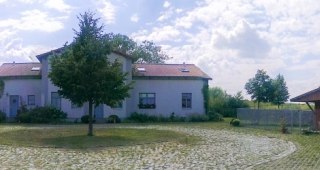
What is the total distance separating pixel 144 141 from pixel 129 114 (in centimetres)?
2269

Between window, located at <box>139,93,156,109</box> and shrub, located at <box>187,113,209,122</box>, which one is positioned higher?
window, located at <box>139,93,156,109</box>

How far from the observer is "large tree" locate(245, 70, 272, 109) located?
193ft

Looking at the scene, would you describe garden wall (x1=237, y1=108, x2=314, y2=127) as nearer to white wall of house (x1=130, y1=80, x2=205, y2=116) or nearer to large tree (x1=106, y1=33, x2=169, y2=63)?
white wall of house (x1=130, y1=80, x2=205, y2=116)

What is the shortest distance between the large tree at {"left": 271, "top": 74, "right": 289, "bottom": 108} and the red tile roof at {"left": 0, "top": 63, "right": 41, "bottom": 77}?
28.9 m

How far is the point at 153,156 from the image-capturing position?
17.7 meters

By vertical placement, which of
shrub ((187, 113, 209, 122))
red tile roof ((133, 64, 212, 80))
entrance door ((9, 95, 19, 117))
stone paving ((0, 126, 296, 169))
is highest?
red tile roof ((133, 64, 212, 80))

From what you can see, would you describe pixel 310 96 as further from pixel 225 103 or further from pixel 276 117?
pixel 225 103

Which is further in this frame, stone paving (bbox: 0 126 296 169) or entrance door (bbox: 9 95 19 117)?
entrance door (bbox: 9 95 19 117)

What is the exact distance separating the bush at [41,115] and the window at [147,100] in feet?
27.6

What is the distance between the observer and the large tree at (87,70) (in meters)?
25.4

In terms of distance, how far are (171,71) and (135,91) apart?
4.61 meters

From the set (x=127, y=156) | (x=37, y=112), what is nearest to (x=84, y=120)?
(x=37, y=112)

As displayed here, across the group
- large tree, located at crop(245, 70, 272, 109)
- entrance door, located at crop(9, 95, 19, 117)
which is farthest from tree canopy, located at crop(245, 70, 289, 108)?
entrance door, located at crop(9, 95, 19, 117)

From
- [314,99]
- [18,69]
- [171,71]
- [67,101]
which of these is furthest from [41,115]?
[314,99]
